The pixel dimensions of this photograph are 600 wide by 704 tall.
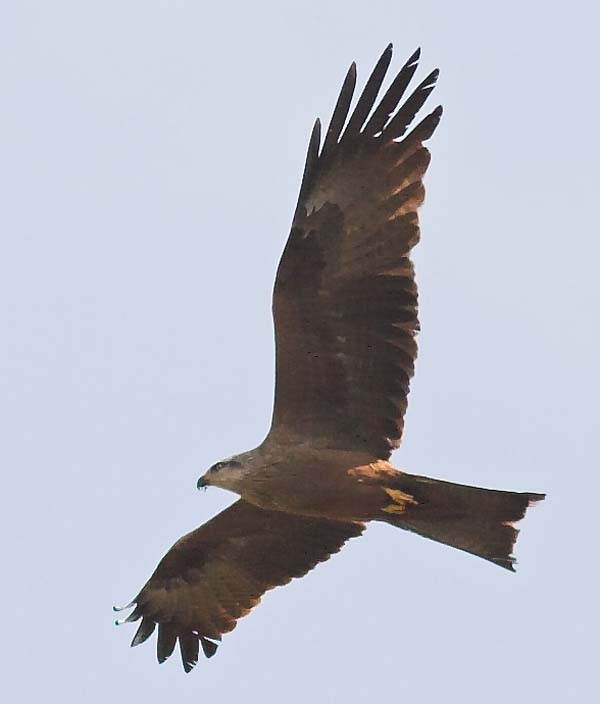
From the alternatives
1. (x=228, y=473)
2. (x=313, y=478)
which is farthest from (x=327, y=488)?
(x=228, y=473)

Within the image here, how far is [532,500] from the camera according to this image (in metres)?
11.7

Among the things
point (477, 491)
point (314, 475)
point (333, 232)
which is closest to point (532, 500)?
point (477, 491)

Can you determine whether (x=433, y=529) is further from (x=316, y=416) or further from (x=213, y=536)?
(x=213, y=536)

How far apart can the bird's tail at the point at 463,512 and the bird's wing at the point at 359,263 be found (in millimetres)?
424

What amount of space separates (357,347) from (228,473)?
128 cm

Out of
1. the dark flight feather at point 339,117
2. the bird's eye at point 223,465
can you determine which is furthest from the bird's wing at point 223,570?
the dark flight feather at point 339,117

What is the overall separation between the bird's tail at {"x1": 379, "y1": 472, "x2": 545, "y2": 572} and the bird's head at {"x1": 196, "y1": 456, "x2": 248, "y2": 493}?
1029mm

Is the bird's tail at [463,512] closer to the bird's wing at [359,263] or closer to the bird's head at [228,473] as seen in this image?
the bird's wing at [359,263]

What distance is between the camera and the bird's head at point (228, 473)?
39.4 feet

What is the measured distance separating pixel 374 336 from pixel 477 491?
1.26 metres

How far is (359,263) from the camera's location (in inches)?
462

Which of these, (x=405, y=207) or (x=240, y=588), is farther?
(x=240, y=588)

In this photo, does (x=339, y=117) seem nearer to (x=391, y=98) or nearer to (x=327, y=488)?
(x=391, y=98)

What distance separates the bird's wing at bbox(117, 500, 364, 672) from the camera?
A: 13070 millimetres
